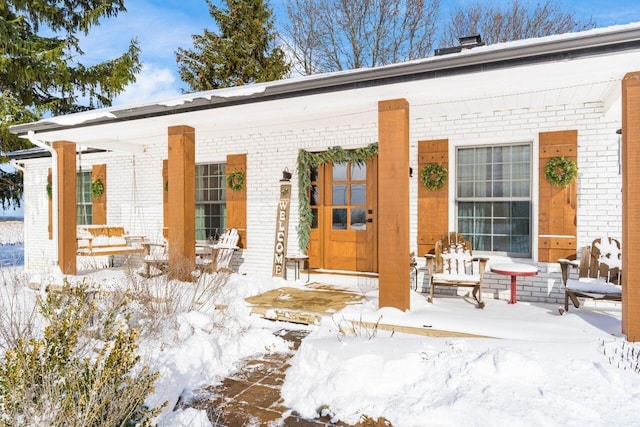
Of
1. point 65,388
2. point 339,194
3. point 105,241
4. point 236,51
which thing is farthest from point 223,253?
point 236,51

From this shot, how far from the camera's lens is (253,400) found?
288 centimetres

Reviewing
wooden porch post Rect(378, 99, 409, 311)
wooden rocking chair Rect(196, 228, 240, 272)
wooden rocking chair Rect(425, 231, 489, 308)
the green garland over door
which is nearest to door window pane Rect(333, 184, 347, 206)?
the green garland over door

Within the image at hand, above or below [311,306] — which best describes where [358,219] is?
above

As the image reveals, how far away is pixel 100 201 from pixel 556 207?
8768 millimetres

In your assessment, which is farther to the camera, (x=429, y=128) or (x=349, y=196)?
(x=349, y=196)

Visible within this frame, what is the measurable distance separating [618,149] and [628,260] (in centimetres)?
202

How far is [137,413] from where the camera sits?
6.42 ft

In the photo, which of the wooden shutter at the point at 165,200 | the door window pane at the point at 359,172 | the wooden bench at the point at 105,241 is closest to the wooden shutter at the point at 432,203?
the door window pane at the point at 359,172

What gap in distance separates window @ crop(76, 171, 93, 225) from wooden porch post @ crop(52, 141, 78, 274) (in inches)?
101

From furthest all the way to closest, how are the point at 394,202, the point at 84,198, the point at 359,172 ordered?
the point at 84,198, the point at 359,172, the point at 394,202

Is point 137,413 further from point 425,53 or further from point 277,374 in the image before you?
point 425,53

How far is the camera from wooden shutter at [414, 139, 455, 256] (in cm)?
571

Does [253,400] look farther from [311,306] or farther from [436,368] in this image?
[311,306]

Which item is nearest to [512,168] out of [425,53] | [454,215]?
[454,215]
